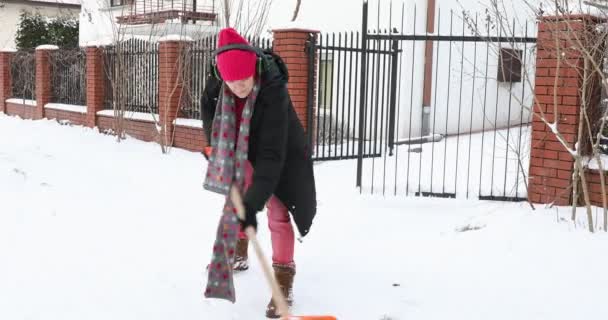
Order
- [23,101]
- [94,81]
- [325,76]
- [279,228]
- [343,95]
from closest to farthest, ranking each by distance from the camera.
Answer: [279,228] < [343,95] < [325,76] < [94,81] < [23,101]

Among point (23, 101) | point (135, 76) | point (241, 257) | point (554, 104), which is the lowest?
point (241, 257)

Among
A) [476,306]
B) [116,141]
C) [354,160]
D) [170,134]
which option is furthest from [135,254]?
[116,141]

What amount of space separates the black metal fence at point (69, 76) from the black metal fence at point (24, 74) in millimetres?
1555

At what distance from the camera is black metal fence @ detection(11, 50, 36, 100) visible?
52.5 ft

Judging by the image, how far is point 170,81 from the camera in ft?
32.4

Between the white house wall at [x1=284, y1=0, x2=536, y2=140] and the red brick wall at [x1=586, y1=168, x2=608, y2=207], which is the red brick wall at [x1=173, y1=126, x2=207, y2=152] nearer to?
the white house wall at [x1=284, y1=0, x2=536, y2=140]

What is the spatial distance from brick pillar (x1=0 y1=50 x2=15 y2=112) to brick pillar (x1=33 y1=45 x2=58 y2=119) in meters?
2.49

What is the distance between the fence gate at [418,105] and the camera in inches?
288

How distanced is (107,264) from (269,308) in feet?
4.12

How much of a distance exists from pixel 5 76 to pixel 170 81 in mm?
9552

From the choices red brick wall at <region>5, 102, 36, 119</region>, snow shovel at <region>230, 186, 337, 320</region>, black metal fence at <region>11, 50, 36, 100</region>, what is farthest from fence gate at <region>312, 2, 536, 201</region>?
black metal fence at <region>11, 50, 36, 100</region>

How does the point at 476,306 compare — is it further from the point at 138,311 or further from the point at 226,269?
the point at 138,311

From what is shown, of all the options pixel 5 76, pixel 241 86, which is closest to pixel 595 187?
pixel 241 86

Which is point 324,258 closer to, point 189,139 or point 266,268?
point 266,268
